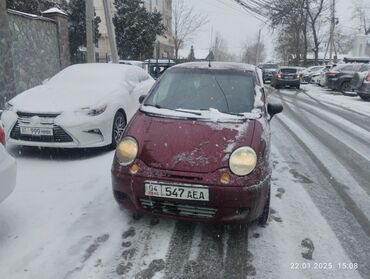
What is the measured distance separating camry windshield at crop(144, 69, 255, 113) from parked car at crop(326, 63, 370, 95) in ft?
54.2

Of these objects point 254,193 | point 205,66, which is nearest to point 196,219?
point 254,193

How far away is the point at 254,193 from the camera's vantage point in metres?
3.44

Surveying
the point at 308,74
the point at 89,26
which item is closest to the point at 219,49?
the point at 308,74

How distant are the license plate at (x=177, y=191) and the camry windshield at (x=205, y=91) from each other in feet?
4.14

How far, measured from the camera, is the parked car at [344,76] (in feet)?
64.7

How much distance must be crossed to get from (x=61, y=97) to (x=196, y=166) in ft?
11.6

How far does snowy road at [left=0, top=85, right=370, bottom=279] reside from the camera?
10.4 feet

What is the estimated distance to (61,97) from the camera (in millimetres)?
6273

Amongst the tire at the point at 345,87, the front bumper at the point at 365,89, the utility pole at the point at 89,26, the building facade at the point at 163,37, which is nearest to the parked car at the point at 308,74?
the tire at the point at 345,87

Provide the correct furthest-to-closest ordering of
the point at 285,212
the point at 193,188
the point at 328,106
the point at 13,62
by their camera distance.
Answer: the point at 328,106 → the point at 13,62 → the point at 285,212 → the point at 193,188

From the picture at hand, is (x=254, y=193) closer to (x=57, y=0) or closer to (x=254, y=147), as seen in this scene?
(x=254, y=147)

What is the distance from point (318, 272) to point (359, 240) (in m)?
0.79

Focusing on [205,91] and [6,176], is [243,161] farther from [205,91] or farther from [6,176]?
[6,176]

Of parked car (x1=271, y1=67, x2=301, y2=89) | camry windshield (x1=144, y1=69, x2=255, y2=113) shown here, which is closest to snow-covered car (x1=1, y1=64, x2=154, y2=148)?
camry windshield (x1=144, y1=69, x2=255, y2=113)
